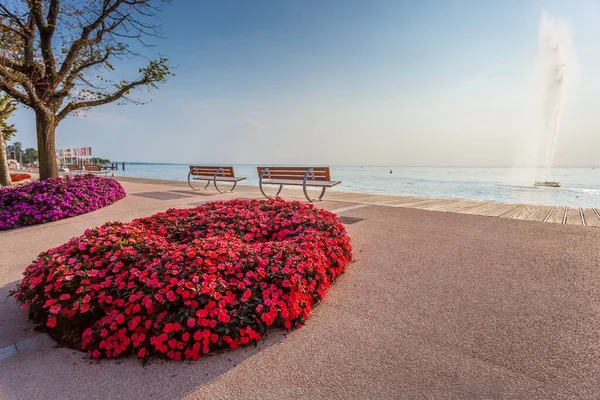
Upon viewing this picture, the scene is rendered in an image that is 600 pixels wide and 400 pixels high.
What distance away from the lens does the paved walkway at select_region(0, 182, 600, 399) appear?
195 centimetres

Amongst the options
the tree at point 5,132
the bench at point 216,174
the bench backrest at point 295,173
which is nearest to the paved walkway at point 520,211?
the bench backrest at point 295,173

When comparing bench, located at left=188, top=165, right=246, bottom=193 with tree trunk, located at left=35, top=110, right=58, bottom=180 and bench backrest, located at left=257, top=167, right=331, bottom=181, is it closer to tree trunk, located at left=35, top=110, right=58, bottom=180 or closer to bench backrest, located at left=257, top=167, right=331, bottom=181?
bench backrest, located at left=257, top=167, right=331, bottom=181

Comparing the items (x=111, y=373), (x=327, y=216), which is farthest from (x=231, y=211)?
(x=111, y=373)

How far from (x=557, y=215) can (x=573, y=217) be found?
0.32m

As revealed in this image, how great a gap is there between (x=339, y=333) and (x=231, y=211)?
10.4 feet

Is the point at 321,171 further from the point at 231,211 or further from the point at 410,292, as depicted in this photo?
the point at 410,292

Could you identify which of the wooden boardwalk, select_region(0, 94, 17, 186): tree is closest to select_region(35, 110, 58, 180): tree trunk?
select_region(0, 94, 17, 186): tree

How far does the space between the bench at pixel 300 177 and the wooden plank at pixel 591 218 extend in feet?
17.3

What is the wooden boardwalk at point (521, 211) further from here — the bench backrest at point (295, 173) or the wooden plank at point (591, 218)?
the bench backrest at point (295, 173)

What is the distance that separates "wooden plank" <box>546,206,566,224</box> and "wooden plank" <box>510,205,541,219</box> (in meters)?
0.37

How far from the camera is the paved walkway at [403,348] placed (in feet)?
6.40

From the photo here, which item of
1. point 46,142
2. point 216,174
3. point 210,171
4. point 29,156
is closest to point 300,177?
point 216,174

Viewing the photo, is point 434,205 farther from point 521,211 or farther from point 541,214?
point 541,214

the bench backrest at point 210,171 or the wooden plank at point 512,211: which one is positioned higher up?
the bench backrest at point 210,171
